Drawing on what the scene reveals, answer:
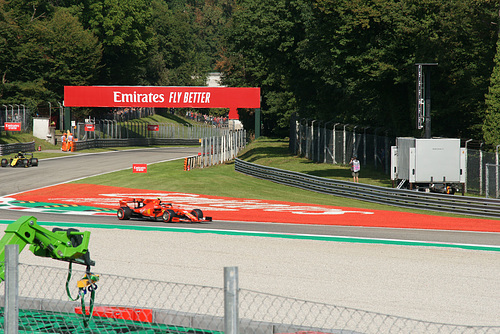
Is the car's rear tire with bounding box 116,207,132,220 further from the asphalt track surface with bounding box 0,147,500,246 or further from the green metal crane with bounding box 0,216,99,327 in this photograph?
the green metal crane with bounding box 0,216,99,327

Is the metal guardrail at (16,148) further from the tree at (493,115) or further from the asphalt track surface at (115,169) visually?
the tree at (493,115)

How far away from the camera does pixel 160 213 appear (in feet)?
65.6

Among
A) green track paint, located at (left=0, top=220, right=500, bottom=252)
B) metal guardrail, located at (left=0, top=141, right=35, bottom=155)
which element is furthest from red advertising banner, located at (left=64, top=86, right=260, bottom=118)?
green track paint, located at (left=0, top=220, right=500, bottom=252)

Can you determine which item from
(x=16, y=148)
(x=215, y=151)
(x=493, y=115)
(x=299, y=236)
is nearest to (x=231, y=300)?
(x=299, y=236)

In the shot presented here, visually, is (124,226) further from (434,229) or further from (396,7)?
(396,7)

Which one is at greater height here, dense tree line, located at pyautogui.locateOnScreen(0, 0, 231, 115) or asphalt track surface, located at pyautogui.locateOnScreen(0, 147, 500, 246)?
dense tree line, located at pyautogui.locateOnScreen(0, 0, 231, 115)

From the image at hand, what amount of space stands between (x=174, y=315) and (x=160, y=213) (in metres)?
12.7

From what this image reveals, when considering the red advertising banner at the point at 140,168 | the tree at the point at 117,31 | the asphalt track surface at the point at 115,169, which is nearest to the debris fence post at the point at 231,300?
the asphalt track surface at the point at 115,169

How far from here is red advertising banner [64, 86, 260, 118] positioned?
51.8 metres

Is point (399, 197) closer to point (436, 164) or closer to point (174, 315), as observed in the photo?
point (436, 164)

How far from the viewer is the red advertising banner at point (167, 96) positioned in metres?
51.8

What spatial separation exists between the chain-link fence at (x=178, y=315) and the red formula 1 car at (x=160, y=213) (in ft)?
28.2

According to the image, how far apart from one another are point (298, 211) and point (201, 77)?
10944 centimetres

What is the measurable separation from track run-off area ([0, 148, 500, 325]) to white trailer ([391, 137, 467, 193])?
3.95 meters
